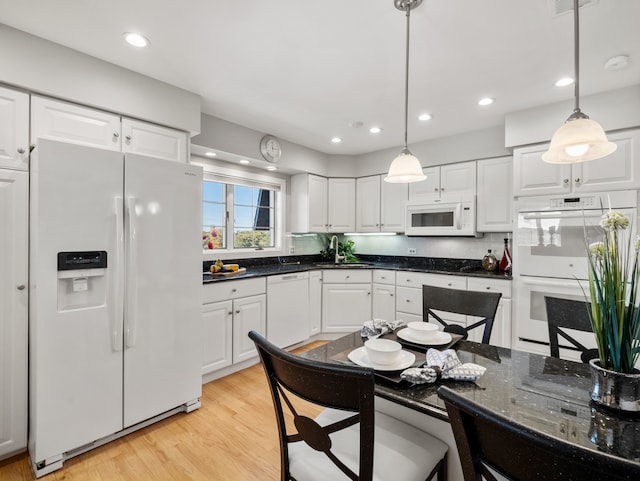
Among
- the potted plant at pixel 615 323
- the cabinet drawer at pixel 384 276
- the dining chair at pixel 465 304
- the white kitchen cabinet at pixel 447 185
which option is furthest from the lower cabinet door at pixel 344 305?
the potted plant at pixel 615 323

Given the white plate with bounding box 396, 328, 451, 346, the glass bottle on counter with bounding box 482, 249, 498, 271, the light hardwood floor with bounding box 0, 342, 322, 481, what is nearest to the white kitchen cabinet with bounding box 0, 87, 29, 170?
the light hardwood floor with bounding box 0, 342, 322, 481

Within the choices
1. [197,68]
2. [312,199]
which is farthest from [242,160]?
[197,68]

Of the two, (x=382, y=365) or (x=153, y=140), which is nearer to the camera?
(x=382, y=365)

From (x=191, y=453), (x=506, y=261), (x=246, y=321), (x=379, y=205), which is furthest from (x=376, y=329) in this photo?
(x=379, y=205)

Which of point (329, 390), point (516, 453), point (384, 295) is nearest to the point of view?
point (516, 453)

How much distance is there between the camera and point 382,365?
121 centimetres

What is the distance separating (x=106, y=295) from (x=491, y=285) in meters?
3.26

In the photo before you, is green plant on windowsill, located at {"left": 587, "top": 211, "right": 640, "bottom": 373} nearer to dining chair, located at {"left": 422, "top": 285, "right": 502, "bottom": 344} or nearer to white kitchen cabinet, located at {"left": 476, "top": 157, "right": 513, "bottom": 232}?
dining chair, located at {"left": 422, "top": 285, "right": 502, "bottom": 344}

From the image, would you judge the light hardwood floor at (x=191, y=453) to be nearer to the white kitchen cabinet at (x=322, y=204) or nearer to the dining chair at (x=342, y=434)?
the dining chair at (x=342, y=434)

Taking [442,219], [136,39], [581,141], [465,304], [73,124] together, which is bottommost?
[465,304]

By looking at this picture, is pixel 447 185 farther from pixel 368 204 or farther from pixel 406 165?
pixel 406 165

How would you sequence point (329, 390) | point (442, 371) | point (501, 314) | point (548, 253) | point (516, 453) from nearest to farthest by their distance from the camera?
point (516, 453) → point (329, 390) → point (442, 371) → point (548, 253) → point (501, 314)

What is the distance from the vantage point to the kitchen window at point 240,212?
12.0 feet

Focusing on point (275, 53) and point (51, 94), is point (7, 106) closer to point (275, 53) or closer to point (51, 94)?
point (51, 94)
